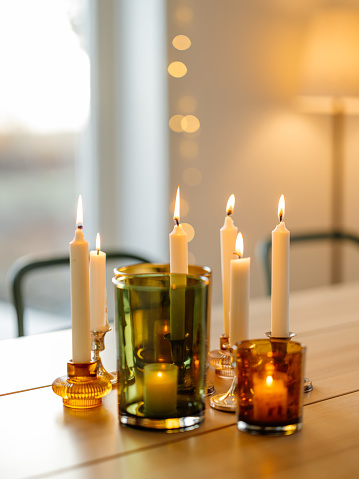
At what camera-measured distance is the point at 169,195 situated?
243cm

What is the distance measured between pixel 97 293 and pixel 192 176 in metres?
1.68

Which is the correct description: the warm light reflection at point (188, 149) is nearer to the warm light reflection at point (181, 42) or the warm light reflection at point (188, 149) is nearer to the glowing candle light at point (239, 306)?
the warm light reflection at point (181, 42)

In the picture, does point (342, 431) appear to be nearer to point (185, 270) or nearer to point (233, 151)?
point (185, 270)

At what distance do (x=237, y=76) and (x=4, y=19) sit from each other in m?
0.87

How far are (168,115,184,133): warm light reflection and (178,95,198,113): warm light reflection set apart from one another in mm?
33

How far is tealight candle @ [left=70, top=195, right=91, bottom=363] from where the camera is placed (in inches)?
29.6

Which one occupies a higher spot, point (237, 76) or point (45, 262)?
point (237, 76)

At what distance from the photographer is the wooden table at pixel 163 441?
0.63 m

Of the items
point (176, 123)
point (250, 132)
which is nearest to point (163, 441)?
point (176, 123)

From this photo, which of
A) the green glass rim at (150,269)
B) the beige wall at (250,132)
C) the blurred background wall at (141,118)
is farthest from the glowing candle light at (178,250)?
the beige wall at (250,132)

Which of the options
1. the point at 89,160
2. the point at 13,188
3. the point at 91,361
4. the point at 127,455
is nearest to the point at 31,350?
the point at 91,361

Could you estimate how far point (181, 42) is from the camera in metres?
2.40

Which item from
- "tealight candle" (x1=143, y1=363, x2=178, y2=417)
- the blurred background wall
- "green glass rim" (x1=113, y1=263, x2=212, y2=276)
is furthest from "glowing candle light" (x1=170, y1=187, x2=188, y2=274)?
the blurred background wall

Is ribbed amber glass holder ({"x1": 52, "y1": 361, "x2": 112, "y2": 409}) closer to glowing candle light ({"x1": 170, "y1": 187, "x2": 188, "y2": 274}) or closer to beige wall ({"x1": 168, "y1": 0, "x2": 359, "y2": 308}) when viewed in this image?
glowing candle light ({"x1": 170, "y1": 187, "x2": 188, "y2": 274})
